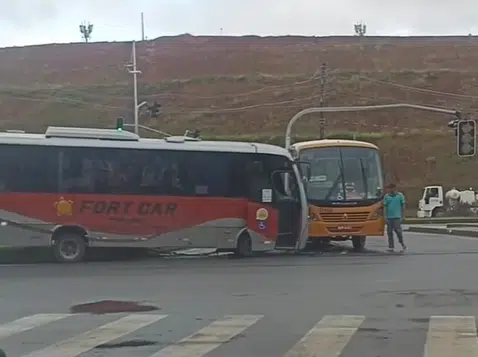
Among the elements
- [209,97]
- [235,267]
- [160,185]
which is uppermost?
[209,97]

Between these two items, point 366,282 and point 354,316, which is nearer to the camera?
point 354,316

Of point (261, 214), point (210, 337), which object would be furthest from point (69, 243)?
point (210, 337)

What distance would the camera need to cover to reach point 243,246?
26.9 meters

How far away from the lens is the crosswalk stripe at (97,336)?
37.3ft

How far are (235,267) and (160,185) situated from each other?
4020mm

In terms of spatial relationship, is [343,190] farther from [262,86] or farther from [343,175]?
[262,86]

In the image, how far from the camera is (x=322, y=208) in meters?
28.8

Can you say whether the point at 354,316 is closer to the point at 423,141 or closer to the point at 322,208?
the point at 322,208

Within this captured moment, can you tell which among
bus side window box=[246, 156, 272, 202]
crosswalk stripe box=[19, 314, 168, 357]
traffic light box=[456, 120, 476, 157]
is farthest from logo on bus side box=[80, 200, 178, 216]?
traffic light box=[456, 120, 476, 157]

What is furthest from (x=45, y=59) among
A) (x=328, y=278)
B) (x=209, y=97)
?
(x=328, y=278)

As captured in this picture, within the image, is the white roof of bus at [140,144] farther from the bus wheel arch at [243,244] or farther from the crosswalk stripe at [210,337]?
the crosswalk stripe at [210,337]

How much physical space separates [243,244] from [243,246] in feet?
0.18

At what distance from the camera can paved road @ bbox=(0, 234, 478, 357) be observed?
11.7 meters

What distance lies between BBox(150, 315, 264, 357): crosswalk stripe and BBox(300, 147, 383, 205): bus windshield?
14812mm
